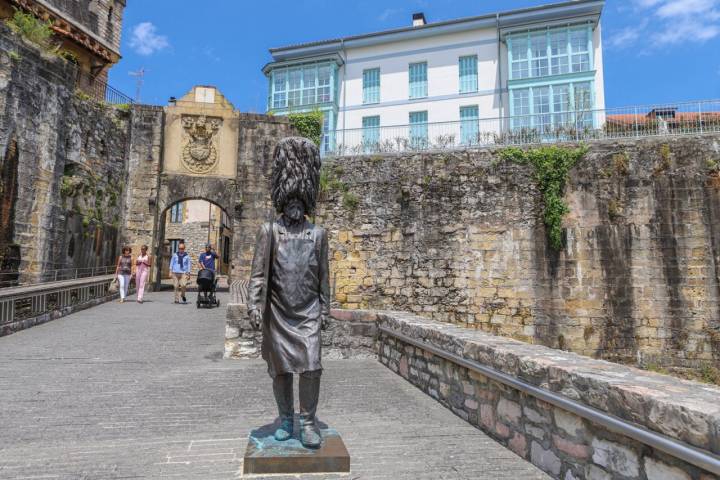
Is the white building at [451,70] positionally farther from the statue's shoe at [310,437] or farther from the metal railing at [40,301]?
the statue's shoe at [310,437]

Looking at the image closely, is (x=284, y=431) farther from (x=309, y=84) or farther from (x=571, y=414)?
(x=309, y=84)

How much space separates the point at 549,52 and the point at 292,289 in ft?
78.4

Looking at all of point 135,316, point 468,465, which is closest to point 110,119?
point 135,316

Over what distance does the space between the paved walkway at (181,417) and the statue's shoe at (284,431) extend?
1.09 feet

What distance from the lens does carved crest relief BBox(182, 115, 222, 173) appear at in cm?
1722

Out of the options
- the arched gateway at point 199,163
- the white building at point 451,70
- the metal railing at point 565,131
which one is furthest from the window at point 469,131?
A: the arched gateway at point 199,163

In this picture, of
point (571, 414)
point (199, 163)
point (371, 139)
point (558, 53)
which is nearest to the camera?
point (571, 414)

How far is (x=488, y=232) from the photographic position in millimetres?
12453

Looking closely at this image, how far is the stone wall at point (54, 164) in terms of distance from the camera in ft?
39.2

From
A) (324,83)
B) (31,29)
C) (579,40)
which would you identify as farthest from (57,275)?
(579,40)

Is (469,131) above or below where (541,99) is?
below

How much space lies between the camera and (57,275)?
13.1 metres

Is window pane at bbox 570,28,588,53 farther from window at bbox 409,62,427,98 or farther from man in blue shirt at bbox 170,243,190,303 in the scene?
man in blue shirt at bbox 170,243,190,303

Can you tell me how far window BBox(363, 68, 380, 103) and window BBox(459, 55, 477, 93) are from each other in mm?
4816
